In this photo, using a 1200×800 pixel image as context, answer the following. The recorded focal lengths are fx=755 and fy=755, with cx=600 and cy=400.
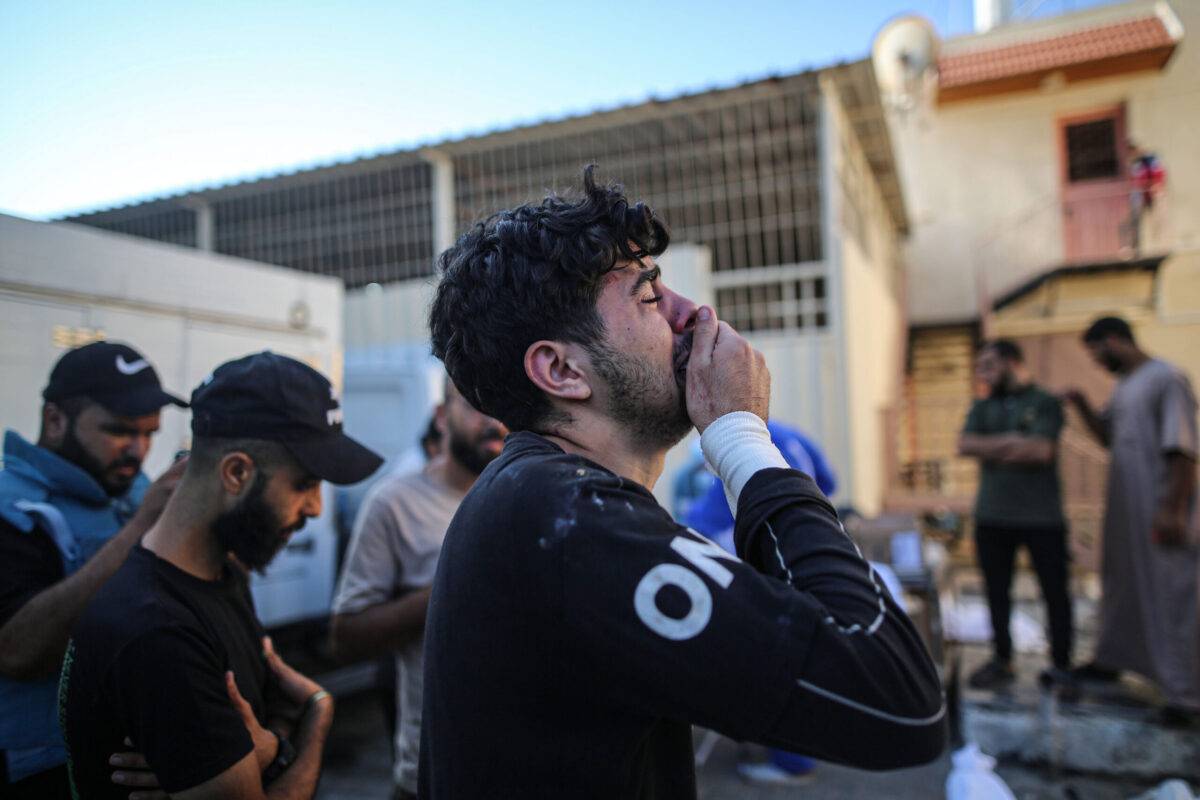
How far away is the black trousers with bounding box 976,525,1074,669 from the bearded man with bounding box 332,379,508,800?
11.9ft

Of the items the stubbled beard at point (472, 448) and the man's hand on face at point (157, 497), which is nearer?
the man's hand on face at point (157, 497)

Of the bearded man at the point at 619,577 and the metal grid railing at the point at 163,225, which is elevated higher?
the metal grid railing at the point at 163,225

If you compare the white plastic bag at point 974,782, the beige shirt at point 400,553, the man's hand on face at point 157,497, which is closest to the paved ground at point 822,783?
the white plastic bag at point 974,782

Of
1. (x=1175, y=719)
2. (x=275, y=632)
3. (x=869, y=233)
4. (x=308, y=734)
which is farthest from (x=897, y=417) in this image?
(x=308, y=734)

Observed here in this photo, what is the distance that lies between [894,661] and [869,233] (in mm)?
9882

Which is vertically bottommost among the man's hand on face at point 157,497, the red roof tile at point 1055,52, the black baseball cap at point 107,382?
the man's hand on face at point 157,497

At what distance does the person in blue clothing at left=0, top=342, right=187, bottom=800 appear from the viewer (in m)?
1.65

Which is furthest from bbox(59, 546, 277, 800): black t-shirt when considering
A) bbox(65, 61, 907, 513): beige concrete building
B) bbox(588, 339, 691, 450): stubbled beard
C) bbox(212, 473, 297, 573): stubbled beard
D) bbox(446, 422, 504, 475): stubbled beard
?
bbox(65, 61, 907, 513): beige concrete building

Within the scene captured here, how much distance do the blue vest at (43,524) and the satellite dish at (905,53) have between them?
12.4 meters

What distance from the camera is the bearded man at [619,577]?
90cm

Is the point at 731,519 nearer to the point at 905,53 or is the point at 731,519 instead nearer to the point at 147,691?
the point at 147,691

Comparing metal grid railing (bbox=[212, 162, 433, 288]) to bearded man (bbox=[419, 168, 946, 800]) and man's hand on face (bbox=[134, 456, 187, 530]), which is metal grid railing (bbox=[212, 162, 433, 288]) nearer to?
man's hand on face (bbox=[134, 456, 187, 530])

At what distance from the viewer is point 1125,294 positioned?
1161cm

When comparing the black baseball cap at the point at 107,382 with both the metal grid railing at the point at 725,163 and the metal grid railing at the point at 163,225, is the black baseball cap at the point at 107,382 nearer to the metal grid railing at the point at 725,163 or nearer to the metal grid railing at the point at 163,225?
the metal grid railing at the point at 725,163
